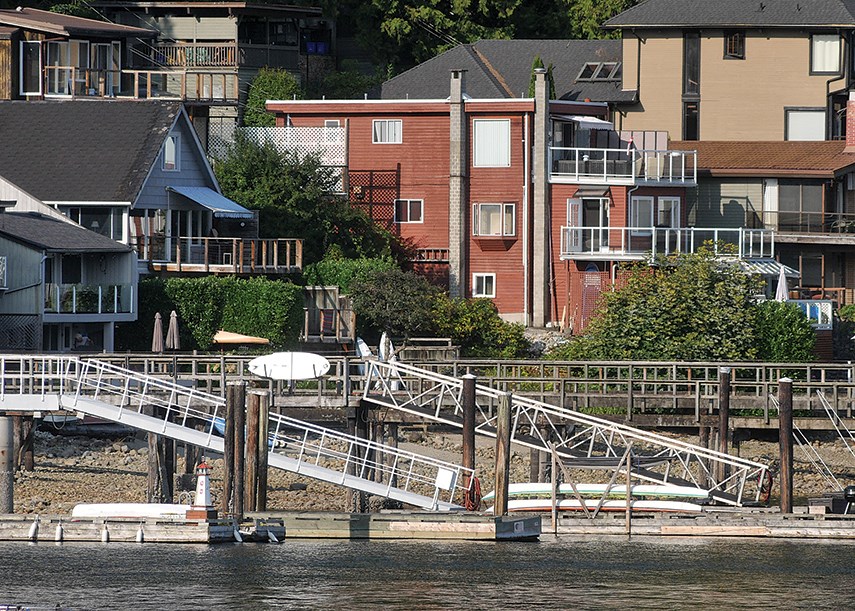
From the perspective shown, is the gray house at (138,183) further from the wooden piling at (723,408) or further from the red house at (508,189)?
the wooden piling at (723,408)

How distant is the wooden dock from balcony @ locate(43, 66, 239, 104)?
29752 mm

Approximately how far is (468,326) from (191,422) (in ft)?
56.0

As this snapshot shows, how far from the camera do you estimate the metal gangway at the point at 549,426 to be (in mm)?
43062

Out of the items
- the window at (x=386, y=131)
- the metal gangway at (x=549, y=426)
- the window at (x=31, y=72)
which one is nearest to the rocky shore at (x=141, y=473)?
the metal gangway at (x=549, y=426)

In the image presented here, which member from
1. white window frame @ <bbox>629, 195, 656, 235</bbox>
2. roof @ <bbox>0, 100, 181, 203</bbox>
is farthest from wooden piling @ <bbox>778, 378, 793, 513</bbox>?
white window frame @ <bbox>629, 195, 656, 235</bbox>

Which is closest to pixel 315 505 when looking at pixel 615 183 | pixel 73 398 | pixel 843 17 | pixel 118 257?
pixel 73 398

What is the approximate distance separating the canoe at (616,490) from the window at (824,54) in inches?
1505

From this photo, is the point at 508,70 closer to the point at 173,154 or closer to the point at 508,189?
the point at 508,189

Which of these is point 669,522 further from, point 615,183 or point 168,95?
point 168,95

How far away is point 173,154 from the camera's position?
6384 centimetres

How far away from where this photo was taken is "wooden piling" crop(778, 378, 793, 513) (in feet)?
138

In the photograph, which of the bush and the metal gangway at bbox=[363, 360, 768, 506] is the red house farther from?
the metal gangway at bbox=[363, 360, 768, 506]

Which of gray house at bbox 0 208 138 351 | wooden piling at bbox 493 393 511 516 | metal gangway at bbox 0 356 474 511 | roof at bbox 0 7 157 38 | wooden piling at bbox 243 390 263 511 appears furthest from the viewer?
roof at bbox 0 7 157 38

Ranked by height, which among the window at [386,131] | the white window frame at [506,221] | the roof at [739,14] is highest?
the roof at [739,14]
